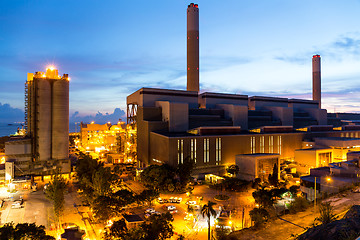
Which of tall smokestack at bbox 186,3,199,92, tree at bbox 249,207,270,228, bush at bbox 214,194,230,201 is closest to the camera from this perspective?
tree at bbox 249,207,270,228

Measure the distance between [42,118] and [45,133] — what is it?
3768mm

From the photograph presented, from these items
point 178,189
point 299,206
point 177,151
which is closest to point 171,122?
point 177,151

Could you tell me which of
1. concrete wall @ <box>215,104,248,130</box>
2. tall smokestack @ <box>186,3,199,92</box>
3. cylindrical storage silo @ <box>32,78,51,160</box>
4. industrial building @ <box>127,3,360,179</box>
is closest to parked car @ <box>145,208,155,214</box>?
industrial building @ <box>127,3,360,179</box>

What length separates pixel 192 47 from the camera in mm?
91750

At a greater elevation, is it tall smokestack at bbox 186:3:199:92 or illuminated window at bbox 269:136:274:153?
tall smokestack at bbox 186:3:199:92

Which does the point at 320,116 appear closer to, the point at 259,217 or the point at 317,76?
the point at 317,76

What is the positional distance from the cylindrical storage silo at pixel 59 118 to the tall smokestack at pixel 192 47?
4421 cm

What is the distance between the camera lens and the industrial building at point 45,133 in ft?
194

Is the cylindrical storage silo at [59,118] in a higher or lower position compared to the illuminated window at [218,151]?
higher

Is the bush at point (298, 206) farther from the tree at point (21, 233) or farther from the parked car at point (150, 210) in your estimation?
the tree at point (21, 233)

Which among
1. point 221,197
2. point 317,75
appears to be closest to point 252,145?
point 221,197

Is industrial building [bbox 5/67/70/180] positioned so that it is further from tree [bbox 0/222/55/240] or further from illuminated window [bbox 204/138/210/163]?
tree [bbox 0/222/55/240]

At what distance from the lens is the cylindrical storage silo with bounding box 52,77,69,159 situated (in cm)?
6225

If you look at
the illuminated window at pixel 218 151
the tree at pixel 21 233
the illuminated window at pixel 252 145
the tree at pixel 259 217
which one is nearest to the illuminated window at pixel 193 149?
the illuminated window at pixel 218 151
